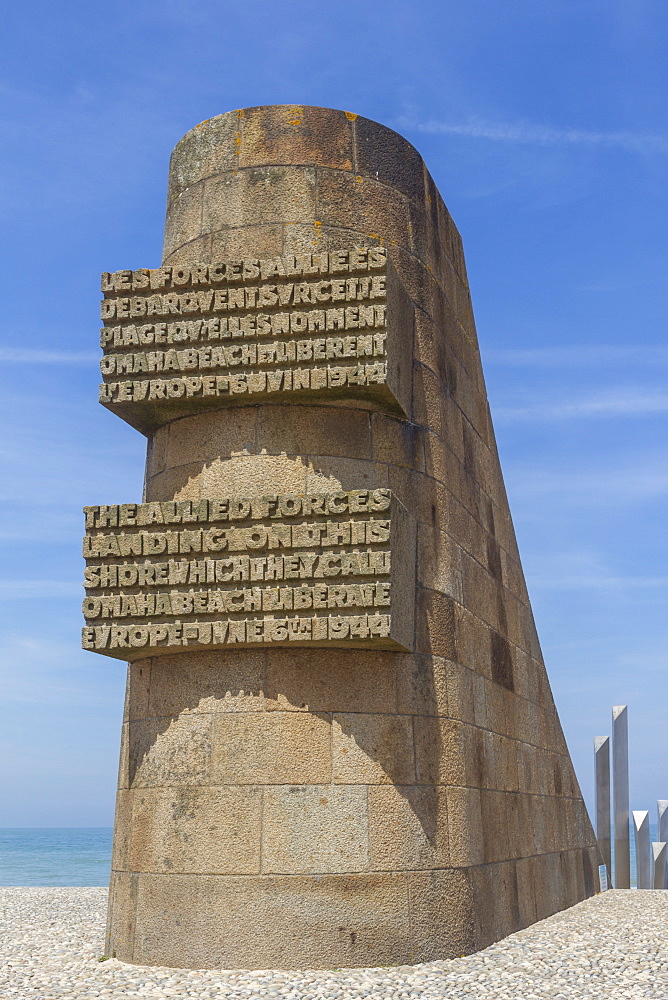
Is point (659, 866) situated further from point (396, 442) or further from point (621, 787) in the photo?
point (396, 442)

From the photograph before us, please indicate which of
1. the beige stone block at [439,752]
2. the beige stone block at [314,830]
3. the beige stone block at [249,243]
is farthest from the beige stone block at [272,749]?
the beige stone block at [249,243]

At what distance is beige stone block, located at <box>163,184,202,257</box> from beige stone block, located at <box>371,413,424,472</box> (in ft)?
8.81

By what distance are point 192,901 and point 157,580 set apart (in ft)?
8.63

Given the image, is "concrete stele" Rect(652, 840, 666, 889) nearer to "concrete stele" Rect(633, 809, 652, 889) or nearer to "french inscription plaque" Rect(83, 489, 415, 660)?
"concrete stele" Rect(633, 809, 652, 889)

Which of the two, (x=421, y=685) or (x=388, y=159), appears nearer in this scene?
(x=421, y=685)

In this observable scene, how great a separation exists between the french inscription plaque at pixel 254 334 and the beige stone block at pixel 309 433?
0.48ft

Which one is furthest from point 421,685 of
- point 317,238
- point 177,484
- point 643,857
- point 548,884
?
point 643,857

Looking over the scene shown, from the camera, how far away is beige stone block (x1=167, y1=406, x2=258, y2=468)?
9.88 meters

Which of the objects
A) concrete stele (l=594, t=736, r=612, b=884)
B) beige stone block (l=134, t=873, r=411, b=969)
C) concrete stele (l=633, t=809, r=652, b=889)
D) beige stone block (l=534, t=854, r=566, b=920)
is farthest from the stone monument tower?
concrete stele (l=633, t=809, r=652, b=889)

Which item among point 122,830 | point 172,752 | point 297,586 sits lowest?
point 122,830

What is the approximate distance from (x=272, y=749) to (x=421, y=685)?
58.7 inches

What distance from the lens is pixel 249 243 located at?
10.5 m

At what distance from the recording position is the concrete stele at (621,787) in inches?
837

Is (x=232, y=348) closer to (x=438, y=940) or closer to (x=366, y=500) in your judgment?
(x=366, y=500)
